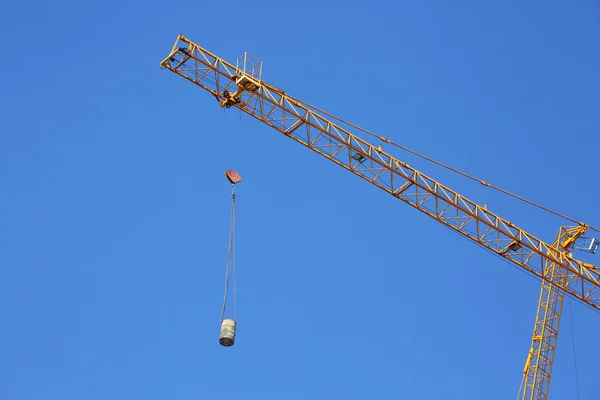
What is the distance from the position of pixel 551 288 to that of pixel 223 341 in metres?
35.3

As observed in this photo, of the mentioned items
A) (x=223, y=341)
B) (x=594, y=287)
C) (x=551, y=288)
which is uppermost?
(x=551, y=288)

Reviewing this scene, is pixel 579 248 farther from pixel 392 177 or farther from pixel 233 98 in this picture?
pixel 233 98

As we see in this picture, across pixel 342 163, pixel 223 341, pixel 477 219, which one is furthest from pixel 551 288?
pixel 223 341

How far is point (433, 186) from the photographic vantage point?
238ft

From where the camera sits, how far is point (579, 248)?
83.8 m

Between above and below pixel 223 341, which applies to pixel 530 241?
above

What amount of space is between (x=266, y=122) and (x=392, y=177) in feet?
27.9

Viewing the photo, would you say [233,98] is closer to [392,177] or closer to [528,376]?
[392,177]

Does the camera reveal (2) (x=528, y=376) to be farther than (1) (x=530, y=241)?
Yes

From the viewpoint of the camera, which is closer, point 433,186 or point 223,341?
point 223,341

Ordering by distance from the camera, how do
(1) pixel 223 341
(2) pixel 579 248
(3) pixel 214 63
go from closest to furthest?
1. (1) pixel 223 341
2. (3) pixel 214 63
3. (2) pixel 579 248

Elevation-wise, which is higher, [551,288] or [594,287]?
[551,288]

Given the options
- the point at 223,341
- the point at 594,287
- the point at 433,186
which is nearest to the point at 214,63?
the point at 433,186

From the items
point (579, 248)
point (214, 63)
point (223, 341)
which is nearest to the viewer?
point (223, 341)
